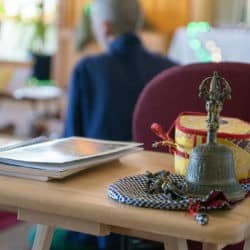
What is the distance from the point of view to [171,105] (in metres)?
1.73

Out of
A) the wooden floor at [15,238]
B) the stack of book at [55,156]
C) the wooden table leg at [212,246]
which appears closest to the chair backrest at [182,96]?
the stack of book at [55,156]

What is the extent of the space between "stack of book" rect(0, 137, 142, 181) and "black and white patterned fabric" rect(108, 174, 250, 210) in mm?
109

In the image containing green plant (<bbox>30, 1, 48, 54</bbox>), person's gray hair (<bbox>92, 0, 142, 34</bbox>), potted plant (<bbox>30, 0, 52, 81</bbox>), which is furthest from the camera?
green plant (<bbox>30, 1, 48, 54</bbox>)

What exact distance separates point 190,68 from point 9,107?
226 inches

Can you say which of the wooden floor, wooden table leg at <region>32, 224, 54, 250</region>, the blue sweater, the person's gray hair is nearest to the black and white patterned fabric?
wooden table leg at <region>32, 224, 54, 250</region>

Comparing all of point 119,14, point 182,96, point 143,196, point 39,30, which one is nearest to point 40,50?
point 39,30

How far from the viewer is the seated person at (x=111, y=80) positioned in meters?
2.34

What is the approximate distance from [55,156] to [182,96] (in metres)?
0.55

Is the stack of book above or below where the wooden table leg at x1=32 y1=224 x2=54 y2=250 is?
above

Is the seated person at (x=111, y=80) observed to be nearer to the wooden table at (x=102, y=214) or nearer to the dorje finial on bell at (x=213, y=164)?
the wooden table at (x=102, y=214)

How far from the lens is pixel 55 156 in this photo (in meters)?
1.25

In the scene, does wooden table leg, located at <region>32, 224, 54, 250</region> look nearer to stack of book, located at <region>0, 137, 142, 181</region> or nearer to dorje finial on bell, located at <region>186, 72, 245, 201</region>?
stack of book, located at <region>0, 137, 142, 181</region>

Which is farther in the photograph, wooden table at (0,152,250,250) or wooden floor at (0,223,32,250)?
wooden floor at (0,223,32,250)

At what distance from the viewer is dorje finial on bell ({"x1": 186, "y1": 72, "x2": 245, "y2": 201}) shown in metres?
1.06
